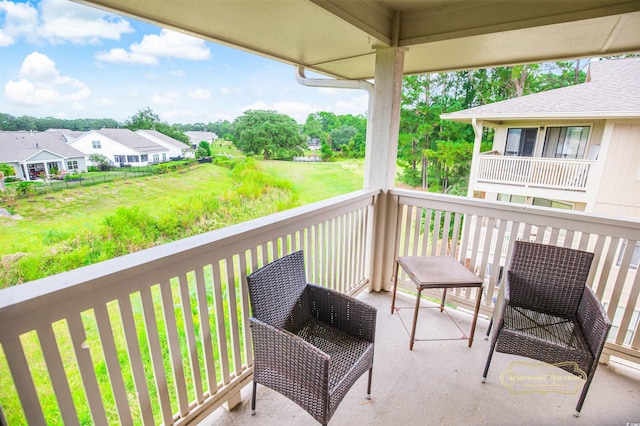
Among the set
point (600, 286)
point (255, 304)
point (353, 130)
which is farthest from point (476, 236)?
point (353, 130)

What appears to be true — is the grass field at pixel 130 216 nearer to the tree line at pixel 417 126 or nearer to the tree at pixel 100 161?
the tree at pixel 100 161

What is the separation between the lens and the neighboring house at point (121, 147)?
1.59m

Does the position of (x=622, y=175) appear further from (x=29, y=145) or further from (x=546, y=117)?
(x=29, y=145)

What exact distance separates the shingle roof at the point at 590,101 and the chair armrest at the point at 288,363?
4.44 meters

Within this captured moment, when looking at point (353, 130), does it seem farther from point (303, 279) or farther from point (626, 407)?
point (626, 407)

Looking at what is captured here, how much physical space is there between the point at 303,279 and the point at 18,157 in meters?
1.47

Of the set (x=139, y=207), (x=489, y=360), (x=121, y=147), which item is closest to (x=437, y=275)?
(x=489, y=360)

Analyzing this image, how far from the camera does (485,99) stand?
5816mm

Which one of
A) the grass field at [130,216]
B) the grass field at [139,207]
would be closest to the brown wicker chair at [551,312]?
the grass field at [130,216]

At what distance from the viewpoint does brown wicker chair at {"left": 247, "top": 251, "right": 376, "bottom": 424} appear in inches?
49.1

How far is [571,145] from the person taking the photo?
14.5 ft

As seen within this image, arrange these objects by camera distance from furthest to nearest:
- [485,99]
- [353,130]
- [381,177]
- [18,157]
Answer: [485,99]
[353,130]
[381,177]
[18,157]

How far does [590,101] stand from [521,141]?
140 cm

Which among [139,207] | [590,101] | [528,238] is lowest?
[528,238]
